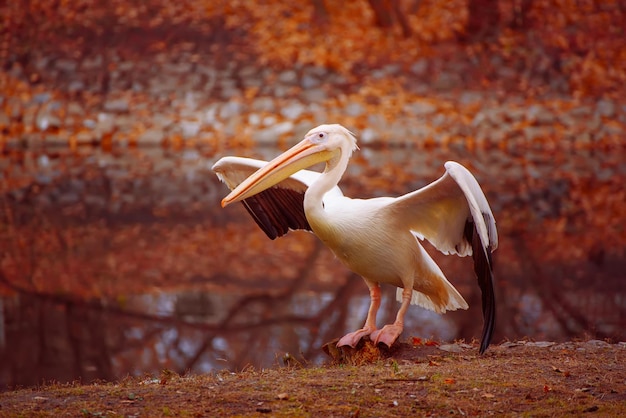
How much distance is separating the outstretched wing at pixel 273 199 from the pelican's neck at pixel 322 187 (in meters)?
0.60

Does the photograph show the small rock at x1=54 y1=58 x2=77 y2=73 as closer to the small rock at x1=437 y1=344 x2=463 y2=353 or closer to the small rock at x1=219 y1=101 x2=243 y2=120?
the small rock at x1=219 y1=101 x2=243 y2=120

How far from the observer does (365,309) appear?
7430 millimetres

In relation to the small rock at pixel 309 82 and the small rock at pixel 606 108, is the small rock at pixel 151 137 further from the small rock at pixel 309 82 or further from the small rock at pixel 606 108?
the small rock at pixel 606 108

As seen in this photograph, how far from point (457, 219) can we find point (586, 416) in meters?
1.64

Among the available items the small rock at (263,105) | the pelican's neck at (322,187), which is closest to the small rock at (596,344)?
the pelican's neck at (322,187)

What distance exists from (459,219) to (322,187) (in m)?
0.77

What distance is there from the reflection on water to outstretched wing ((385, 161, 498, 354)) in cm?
139

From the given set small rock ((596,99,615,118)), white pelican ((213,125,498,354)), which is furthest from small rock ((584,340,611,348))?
small rock ((596,99,615,118))

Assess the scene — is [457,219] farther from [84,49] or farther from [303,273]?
[84,49]

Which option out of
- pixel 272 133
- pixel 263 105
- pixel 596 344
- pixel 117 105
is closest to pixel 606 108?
pixel 272 133

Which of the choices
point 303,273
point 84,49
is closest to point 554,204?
point 303,273

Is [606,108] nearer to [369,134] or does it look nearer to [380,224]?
[369,134]

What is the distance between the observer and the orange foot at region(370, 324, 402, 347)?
5.01 metres

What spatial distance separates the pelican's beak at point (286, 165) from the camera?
5199 millimetres
